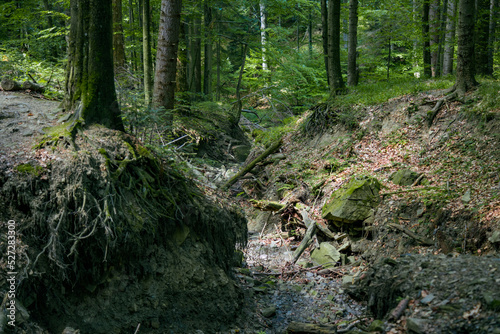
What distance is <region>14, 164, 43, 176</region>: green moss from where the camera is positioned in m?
4.20

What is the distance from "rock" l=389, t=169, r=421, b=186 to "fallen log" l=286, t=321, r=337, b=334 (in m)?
4.30

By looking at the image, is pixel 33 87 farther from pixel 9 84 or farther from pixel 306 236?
pixel 306 236

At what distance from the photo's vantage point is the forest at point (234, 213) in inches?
160

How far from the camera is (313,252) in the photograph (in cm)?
830

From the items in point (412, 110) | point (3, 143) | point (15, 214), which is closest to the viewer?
point (15, 214)

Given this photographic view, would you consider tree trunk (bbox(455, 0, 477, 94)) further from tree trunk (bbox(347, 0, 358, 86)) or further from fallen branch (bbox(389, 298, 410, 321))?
fallen branch (bbox(389, 298, 410, 321))

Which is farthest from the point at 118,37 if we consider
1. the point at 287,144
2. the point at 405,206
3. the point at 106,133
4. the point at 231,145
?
the point at 405,206

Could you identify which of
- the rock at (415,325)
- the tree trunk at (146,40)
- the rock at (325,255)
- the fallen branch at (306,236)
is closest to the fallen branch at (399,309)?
the rock at (415,325)

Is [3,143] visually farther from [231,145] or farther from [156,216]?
[231,145]

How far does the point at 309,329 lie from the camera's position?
17.0ft

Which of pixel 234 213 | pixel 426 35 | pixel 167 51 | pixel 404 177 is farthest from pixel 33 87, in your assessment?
pixel 426 35

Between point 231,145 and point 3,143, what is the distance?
9645 millimetres

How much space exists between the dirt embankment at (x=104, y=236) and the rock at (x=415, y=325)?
8.65 ft

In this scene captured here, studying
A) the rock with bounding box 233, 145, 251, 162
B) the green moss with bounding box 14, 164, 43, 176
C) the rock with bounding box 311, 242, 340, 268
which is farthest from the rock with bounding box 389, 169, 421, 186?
the green moss with bounding box 14, 164, 43, 176
